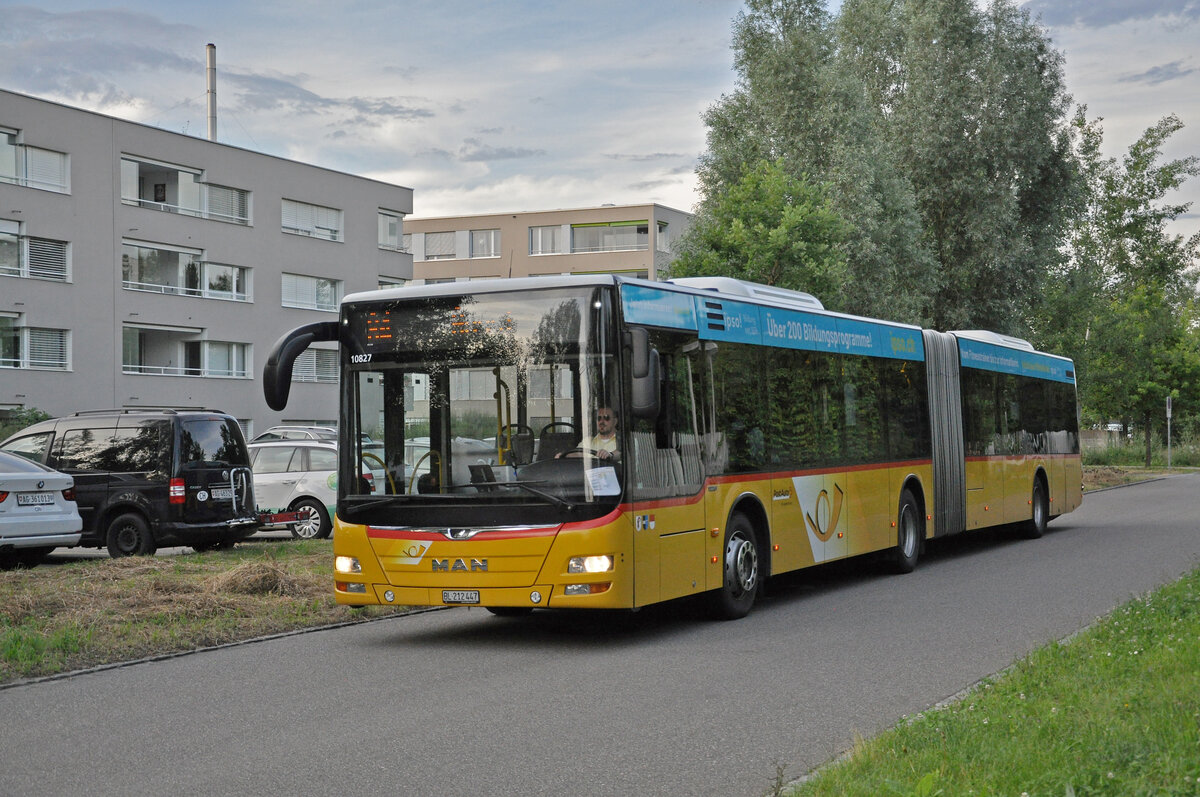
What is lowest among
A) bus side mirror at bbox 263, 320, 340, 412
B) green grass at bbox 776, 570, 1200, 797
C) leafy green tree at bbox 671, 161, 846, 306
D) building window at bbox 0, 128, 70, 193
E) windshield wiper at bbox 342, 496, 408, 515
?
green grass at bbox 776, 570, 1200, 797

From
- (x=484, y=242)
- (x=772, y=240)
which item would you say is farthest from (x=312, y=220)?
(x=772, y=240)

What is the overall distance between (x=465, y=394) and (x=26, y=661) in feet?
11.9

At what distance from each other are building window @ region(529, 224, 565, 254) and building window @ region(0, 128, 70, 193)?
4352cm

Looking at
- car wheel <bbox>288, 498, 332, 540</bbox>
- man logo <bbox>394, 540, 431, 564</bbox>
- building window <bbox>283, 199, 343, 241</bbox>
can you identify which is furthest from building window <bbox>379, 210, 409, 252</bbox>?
man logo <bbox>394, 540, 431, 564</bbox>

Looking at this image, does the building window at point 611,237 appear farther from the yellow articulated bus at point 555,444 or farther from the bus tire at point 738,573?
the bus tire at point 738,573

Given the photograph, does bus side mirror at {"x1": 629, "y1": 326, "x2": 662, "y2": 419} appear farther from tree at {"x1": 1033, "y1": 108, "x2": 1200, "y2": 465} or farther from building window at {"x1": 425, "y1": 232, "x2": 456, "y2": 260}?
building window at {"x1": 425, "y1": 232, "x2": 456, "y2": 260}

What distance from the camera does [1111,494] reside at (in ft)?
116

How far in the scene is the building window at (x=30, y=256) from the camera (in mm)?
43531

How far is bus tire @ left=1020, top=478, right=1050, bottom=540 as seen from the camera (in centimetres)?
2120

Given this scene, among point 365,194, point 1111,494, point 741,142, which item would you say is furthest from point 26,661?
point 365,194

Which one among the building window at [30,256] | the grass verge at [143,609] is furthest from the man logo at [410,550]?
the building window at [30,256]

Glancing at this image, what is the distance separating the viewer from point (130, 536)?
17.5m

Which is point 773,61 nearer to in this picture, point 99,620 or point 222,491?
point 222,491

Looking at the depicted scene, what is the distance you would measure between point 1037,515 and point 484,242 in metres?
Result: 70.3
